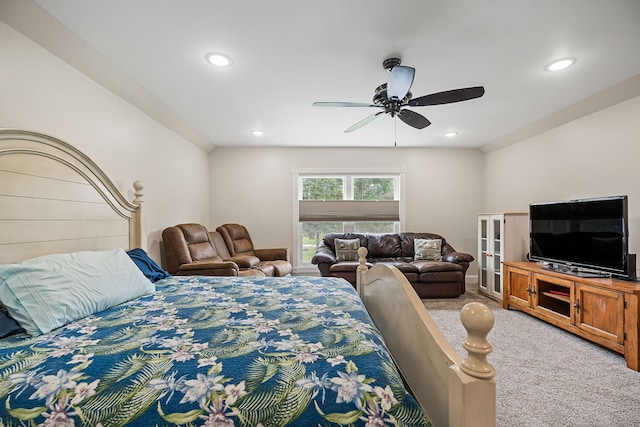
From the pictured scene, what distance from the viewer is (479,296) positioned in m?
4.36

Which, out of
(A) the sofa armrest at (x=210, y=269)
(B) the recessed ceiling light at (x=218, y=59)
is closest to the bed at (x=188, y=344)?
(A) the sofa armrest at (x=210, y=269)

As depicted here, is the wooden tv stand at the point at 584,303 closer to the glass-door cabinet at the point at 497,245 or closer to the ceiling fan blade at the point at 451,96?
the glass-door cabinet at the point at 497,245

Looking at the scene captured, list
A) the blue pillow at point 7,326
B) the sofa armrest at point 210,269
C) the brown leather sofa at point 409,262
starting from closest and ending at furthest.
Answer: the blue pillow at point 7,326 → the sofa armrest at point 210,269 → the brown leather sofa at point 409,262

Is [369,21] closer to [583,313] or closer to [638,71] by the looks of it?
[638,71]

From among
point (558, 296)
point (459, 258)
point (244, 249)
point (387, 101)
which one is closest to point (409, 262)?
point (459, 258)

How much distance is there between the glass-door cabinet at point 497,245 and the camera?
392 centimetres

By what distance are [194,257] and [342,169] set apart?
2.93 metres

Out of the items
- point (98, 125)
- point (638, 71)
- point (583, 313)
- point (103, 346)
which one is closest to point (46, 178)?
point (98, 125)

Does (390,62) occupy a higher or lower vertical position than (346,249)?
higher

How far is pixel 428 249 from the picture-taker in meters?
4.66

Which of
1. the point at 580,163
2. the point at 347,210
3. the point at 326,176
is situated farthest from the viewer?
the point at 326,176

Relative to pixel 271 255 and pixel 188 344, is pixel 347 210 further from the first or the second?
pixel 188 344

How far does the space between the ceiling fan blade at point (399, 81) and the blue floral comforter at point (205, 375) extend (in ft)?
5.31

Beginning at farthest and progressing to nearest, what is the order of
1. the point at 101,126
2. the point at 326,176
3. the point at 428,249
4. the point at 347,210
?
1. the point at 326,176
2. the point at 347,210
3. the point at 428,249
4. the point at 101,126
